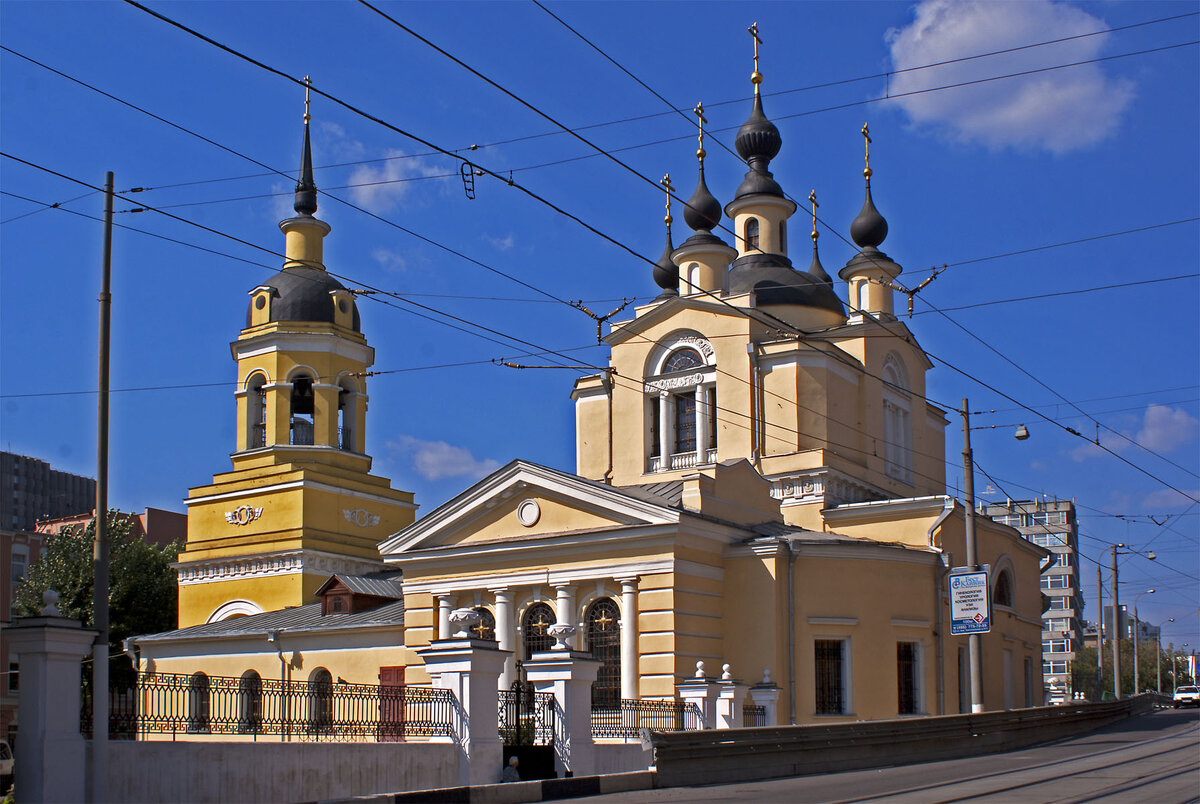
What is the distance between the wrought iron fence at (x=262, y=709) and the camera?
15.1 m

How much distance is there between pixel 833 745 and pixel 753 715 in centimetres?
485

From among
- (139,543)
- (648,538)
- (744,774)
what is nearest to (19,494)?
(139,543)

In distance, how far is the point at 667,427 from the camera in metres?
36.2

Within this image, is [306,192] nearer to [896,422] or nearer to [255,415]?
[255,415]

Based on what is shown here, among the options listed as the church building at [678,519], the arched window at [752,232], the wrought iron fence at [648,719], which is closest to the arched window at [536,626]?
the church building at [678,519]

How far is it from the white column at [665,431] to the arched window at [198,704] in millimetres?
20193

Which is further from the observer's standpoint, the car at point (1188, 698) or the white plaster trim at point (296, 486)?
the car at point (1188, 698)

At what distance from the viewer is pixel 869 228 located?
134 feet

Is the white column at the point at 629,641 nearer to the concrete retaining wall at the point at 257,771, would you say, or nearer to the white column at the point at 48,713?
the concrete retaining wall at the point at 257,771

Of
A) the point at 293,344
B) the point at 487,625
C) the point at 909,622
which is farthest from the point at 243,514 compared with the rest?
the point at 909,622

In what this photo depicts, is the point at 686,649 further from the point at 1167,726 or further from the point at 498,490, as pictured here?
the point at 1167,726

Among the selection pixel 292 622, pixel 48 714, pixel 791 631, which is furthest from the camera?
pixel 292 622

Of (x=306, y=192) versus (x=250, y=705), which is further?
(x=306, y=192)

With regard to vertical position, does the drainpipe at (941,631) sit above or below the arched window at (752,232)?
below
